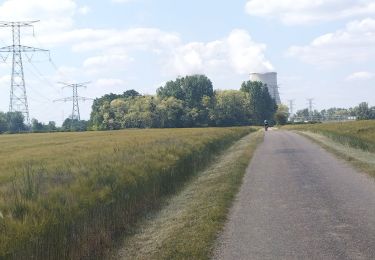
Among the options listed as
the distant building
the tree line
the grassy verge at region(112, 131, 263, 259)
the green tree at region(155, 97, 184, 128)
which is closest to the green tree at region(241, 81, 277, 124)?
the tree line

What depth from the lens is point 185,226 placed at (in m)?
10.9

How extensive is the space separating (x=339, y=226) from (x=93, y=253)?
4801 millimetres

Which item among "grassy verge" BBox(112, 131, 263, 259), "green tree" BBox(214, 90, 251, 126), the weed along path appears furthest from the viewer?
"green tree" BBox(214, 90, 251, 126)

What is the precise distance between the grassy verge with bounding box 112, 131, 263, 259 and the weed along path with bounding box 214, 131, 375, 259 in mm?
322

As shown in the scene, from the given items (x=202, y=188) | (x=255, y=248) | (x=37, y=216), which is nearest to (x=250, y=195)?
(x=202, y=188)

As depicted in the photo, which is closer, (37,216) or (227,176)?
(37,216)

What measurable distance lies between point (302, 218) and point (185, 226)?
254 centimetres

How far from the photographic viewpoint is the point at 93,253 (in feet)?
30.7

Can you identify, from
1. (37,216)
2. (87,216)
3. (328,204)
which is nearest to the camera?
(37,216)

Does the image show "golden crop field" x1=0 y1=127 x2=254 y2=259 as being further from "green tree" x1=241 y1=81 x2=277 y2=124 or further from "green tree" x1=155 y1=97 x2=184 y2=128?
"green tree" x1=241 y1=81 x2=277 y2=124

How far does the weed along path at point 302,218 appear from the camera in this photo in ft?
28.2

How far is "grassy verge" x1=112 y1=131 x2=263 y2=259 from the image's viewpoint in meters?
9.05

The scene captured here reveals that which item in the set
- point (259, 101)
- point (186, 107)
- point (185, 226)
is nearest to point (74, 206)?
point (185, 226)

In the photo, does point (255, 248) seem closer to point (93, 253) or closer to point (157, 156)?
point (93, 253)
